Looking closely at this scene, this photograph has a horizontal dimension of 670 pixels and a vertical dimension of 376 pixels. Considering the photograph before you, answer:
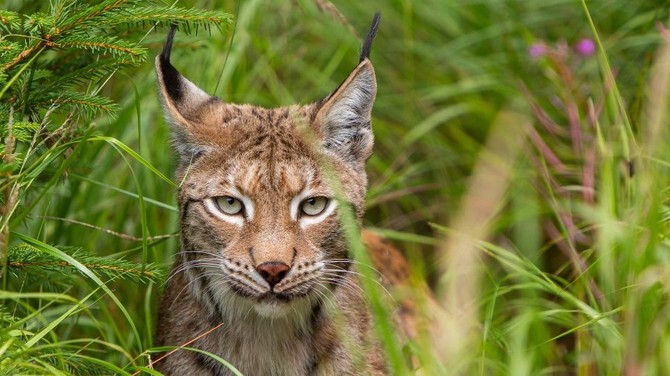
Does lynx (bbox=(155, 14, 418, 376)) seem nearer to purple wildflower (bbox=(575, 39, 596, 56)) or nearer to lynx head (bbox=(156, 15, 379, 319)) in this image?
lynx head (bbox=(156, 15, 379, 319))

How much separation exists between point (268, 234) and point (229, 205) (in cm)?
27

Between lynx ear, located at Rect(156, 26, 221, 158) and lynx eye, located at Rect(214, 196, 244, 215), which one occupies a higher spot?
lynx ear, located at Rect(156, 26, 221, 158)

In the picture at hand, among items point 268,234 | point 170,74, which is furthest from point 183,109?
point 268,234

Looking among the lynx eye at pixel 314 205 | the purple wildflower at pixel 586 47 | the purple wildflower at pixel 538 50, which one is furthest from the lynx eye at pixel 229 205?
the purple wildflower at pixel 586 47

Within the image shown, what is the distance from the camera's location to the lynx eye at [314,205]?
4.36 meters

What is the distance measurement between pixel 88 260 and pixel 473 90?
146 inches

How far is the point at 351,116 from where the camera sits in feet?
15.2

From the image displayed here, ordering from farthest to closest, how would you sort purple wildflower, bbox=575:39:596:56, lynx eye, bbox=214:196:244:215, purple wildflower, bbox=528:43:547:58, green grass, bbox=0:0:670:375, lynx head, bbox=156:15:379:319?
purple wildflower, bbox=575:39:596:56
purple wildflower, bbox=528:43:547:58
lynx eye, bbox=214:196:244:215
lynx head, bbox=156:15:379:319
green grass, bbox=0:0:670:375

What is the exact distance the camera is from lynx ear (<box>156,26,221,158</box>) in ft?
14.7

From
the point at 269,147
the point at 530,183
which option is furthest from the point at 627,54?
the point at 269,147

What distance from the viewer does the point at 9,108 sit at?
4.25m

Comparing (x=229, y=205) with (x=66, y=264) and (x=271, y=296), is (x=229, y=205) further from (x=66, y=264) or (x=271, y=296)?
(x=66, y=264)

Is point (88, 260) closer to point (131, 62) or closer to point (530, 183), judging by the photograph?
point (131, 62)

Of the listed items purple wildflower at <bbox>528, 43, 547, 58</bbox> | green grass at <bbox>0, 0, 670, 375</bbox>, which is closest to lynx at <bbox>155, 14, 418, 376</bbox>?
green grass at <bbox>0, 0, 670, 375</bbox>
